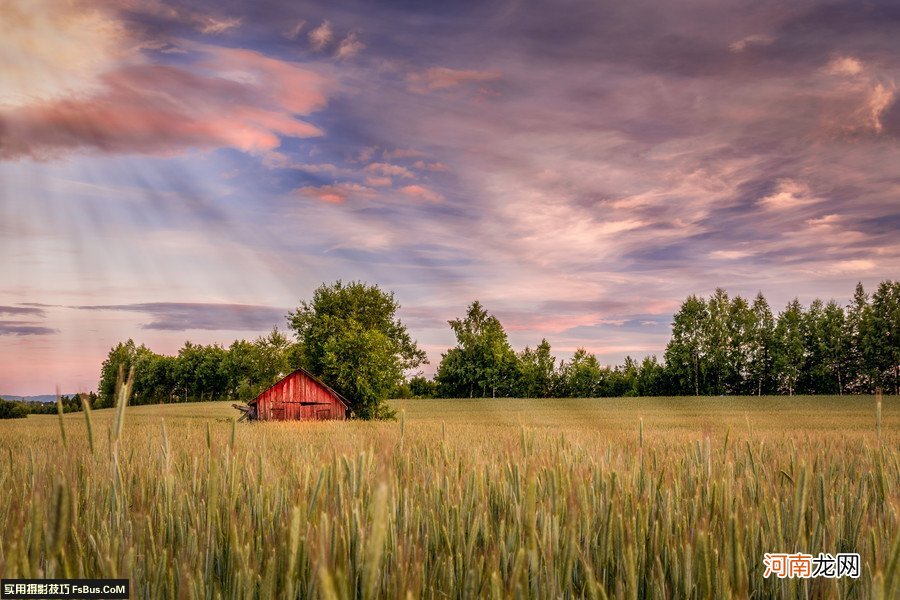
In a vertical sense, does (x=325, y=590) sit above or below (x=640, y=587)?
above

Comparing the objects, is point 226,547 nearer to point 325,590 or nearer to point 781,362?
point 325,590

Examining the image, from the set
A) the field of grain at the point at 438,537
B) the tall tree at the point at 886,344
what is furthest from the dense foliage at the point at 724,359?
the field of grain at the point at 438,537

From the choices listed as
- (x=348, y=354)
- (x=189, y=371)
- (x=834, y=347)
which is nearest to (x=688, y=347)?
(x=834, y=347)

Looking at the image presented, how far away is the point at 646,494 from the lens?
284 centimetres

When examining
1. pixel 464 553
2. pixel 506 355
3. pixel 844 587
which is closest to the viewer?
pixel 844 587

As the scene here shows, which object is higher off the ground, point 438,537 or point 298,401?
point 438,537

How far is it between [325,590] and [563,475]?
8.16 feet

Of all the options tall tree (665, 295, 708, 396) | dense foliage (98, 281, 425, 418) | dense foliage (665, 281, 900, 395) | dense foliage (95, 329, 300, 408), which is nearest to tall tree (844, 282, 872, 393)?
dense foliage (665, 281, 900, 395)

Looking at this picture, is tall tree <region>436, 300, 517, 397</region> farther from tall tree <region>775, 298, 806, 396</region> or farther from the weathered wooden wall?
the weathered wooden wall

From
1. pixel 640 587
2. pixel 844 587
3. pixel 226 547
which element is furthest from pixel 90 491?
pixel 844 587

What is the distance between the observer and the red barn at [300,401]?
38781 mm

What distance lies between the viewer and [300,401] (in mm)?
39188

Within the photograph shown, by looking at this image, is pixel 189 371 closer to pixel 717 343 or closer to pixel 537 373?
pixel 537 373

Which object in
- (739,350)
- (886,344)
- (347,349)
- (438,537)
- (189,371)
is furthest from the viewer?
(189,371)
